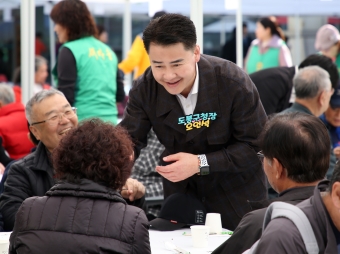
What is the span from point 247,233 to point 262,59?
6.67 metres

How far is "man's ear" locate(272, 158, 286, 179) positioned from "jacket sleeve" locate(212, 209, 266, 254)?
0.16m

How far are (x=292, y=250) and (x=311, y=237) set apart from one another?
2.5 inches

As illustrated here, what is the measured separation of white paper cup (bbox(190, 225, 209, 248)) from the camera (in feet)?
8.77

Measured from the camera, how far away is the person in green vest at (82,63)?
195 inches

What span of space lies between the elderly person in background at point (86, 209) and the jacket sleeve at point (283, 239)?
646 mm

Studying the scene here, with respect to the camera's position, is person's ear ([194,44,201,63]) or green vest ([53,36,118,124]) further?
green vest ([53,36,118,124])

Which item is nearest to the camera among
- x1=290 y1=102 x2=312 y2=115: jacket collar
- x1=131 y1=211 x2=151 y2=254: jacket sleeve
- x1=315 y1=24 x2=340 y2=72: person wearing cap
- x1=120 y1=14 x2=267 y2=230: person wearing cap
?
x1=131 y1=211 x2=151 y2=254: jacket sleeve

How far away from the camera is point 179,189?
3193 mm

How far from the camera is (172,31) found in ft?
8.90

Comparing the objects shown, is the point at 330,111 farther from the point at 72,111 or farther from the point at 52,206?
the point at 52,206

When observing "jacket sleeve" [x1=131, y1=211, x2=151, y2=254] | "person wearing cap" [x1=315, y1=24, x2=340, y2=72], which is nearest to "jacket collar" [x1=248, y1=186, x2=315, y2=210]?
"jacket sleeve" [x1=131, y1=211, x2=151, y2=254]

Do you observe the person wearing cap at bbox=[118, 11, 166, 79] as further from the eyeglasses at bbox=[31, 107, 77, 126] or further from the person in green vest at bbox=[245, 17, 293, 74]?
the eyeglasses at bbox=[31, 107, 77, 126]

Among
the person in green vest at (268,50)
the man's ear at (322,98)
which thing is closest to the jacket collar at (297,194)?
the man's ear at (322,98)

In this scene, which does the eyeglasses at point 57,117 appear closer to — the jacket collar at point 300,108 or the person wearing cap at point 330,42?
the jacket collar at point 300,108
